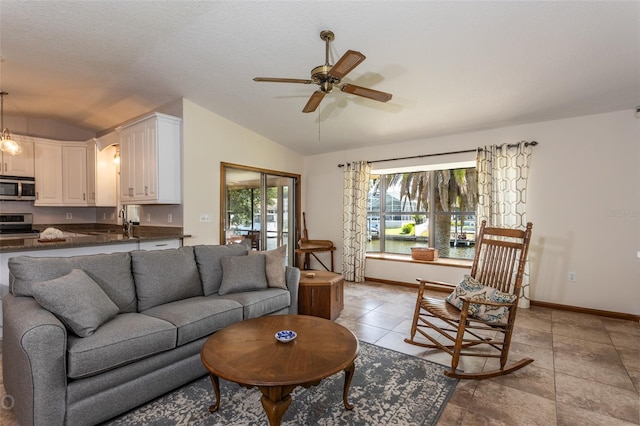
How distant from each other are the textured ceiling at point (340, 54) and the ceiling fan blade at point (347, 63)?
1.98 ft

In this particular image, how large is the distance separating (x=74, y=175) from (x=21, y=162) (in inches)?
27.9

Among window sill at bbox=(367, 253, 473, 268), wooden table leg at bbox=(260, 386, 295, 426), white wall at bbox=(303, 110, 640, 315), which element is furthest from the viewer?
window sill at bbox=(367, 253, 473, 268)

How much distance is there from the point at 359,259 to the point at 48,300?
4386mm

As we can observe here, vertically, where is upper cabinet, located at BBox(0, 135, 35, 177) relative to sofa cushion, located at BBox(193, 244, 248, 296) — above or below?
above

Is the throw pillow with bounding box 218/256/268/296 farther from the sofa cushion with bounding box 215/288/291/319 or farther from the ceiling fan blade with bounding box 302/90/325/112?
the ceiling fan blade with bounding box 302/90/325/112

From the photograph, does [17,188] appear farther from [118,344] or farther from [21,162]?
[118,344]

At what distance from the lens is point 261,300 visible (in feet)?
9.17

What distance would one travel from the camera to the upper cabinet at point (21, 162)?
496cm

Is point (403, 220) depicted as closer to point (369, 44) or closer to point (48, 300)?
point (369, 44)

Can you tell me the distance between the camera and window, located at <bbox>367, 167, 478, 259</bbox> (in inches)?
202

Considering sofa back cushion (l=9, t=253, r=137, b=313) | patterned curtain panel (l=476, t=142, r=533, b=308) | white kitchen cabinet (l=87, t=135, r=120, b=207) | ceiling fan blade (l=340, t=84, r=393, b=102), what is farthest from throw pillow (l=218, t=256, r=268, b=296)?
white kitchen cabinet (l=87, t=135, r=120, b=207)

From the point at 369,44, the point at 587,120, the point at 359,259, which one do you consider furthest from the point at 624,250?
the point at 369,44

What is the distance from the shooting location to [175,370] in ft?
6.88

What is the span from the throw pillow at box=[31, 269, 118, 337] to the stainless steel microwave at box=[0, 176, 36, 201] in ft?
14.4
